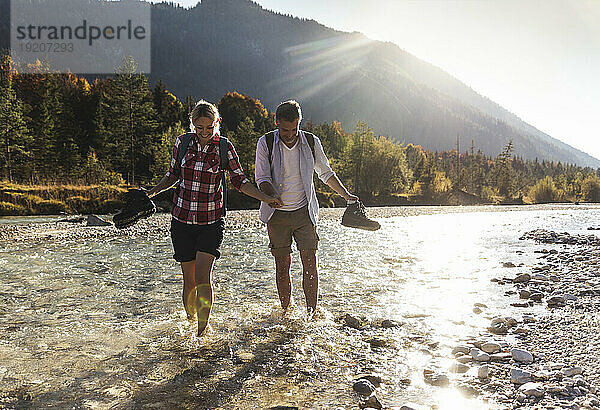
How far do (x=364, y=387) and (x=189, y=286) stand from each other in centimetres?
256

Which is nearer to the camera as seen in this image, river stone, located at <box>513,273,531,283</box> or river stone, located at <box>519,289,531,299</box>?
river stone, located at <box>519,289,531,299</box>

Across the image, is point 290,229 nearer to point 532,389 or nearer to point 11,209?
point 532,389

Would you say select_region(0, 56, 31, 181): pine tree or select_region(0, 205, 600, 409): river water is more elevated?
select_region(0, 56, 31, 181): pine tree

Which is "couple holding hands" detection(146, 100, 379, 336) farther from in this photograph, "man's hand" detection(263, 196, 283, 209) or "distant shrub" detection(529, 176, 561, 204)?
"distant shrub" detection(529, 176, 561, 204)

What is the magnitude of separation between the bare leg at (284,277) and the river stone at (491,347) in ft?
8.53

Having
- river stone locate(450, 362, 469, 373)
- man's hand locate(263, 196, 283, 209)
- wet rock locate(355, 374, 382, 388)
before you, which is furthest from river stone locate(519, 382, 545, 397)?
man's hand locate(263, 196, 283, 209)

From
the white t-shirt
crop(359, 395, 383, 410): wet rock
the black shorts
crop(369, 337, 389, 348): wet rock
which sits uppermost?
the white t-shirt

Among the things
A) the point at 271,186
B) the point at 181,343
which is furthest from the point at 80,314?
the point at 271,186

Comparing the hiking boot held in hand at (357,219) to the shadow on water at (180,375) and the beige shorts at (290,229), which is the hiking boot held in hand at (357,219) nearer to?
the beige shorts at (290,229)

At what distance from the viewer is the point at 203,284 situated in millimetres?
5012

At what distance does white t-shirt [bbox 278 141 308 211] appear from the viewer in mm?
5520

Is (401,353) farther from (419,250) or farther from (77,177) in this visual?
(77,177)

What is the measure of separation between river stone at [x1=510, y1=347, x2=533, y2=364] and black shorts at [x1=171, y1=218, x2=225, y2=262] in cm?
348

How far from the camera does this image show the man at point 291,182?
5426 millimetres
